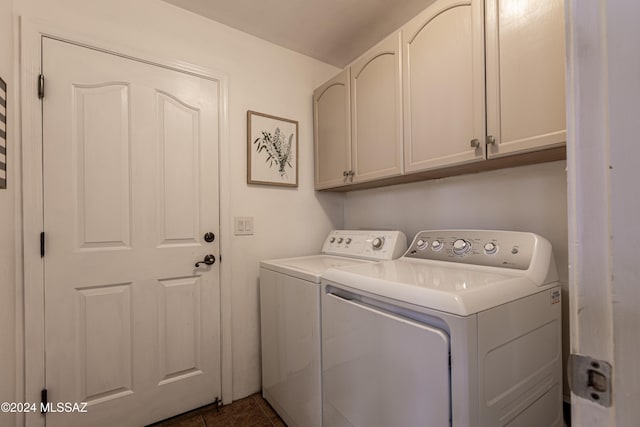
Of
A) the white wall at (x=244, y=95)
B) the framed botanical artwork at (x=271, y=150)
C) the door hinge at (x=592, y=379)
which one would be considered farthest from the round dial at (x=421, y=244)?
the door hinge at (x=592, y=379)

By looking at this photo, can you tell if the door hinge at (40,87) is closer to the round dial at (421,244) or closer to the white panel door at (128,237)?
the white panel door at (128,237)

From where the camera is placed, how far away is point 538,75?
3.36 ft

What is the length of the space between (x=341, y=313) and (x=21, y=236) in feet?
4.85

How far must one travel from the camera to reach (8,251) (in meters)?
1.23

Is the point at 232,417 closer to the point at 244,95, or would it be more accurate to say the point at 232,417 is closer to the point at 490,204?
the point at 490,204

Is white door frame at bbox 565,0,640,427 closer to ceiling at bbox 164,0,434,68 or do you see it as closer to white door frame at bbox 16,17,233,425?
ceiling at bbox 164,0,434,68

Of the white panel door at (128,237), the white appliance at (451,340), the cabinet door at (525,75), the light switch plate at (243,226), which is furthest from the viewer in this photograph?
the light switch plate at (243,226)

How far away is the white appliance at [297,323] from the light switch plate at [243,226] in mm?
236

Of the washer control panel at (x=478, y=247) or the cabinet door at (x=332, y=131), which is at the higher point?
the cabinet door at (x=332, y=131)

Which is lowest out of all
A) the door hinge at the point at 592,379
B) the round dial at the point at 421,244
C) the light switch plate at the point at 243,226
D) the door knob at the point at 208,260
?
the door knob at the point at 208,260

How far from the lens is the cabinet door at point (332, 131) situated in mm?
1851

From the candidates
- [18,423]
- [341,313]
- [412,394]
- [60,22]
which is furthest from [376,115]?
[18,423]

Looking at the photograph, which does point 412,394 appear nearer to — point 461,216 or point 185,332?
point 461,216

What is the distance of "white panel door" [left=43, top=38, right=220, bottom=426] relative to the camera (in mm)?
1355
